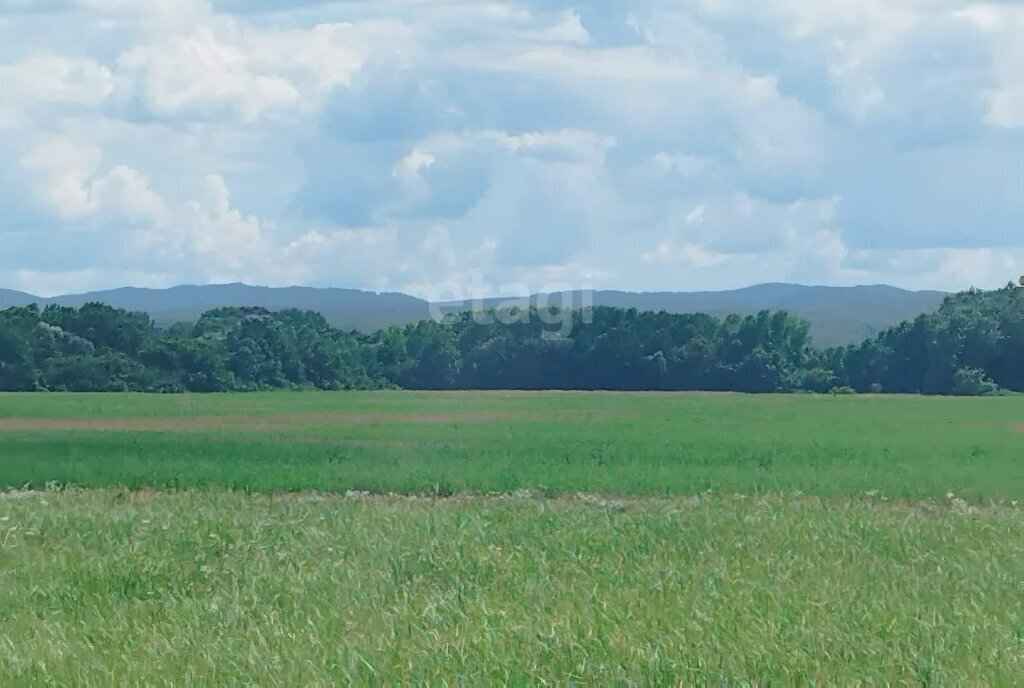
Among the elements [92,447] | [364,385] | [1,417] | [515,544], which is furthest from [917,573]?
[364,385]

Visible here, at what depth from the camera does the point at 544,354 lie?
94375mm

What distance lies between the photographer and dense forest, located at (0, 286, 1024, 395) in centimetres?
9212

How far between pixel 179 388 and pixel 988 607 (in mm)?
85859

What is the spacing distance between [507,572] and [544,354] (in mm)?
80177

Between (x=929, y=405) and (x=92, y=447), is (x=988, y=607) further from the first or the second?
(x=929, y=405)

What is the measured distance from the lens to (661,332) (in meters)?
96.7

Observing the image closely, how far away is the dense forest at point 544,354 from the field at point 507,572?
5977 cm

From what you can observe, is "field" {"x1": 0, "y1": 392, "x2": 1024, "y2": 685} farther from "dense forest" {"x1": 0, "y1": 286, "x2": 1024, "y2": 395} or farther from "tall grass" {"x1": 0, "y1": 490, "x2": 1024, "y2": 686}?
"dense forest" {"x1": 0, "y1": 286, "x2": 1024, "y2": 395}

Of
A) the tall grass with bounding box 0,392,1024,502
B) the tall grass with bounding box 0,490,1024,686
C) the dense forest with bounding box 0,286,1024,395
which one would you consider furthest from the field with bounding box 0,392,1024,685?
the dense forest with bounding box 0,286,1024,395

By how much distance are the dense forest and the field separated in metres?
59.8

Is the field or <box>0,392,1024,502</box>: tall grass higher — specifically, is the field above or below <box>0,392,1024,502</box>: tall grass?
above

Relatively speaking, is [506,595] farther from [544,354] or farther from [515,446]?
[544,354]


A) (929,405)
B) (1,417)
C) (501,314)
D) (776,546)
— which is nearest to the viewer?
(776,546)

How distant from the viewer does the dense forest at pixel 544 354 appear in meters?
92.1
